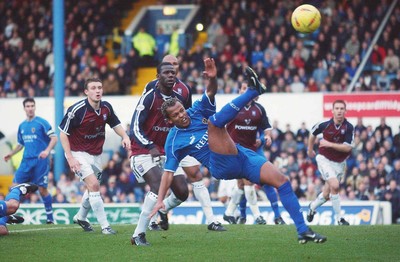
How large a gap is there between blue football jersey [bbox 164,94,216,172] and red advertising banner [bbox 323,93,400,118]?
12.6 m

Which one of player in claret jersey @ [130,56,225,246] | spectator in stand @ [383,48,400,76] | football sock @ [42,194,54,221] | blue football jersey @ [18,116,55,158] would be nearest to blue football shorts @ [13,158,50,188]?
blue football jersey @ [18,116,55,158]

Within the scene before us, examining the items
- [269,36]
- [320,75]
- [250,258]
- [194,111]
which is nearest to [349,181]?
[320,75]

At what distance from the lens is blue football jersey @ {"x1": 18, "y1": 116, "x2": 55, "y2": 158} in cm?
1797

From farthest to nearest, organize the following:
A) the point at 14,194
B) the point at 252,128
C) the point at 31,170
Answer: the point at 31,170 → the point at 252,128 → the point at 14,194

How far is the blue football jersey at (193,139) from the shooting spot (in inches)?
457

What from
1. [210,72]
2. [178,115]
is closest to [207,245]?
[178,115]

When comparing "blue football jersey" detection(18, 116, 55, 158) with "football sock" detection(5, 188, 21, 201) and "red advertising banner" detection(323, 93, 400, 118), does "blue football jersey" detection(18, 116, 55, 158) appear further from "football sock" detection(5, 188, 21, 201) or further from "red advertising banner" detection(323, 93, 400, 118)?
"red advertising banner" detection(323, 93, 400, 118)

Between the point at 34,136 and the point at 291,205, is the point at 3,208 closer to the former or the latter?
the point at 291,205

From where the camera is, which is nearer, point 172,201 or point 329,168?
point 172,201

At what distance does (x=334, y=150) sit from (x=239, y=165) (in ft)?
20.1

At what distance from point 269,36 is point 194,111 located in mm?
14819

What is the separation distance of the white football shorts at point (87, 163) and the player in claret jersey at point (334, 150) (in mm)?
4190

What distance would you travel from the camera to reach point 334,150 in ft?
55.1

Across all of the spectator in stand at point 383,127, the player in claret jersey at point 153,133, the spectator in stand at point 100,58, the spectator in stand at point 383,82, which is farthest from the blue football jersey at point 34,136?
the spectator in stand at point 100,58
